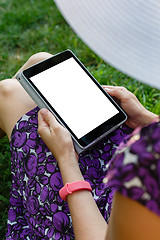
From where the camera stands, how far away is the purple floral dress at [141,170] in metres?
0.50

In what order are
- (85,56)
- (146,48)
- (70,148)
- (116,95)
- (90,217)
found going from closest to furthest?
(146,48), (90,217), (70,148), (116,95), (85,56)

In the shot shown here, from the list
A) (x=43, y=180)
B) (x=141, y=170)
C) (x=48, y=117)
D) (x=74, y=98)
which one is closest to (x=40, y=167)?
(x=43, y=180)

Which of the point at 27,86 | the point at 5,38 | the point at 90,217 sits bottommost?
the point at 90,217

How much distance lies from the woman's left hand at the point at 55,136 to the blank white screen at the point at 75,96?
2.2 inches

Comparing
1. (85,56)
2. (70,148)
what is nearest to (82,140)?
(70,148)

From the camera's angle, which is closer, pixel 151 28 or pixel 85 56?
pixel 151 28

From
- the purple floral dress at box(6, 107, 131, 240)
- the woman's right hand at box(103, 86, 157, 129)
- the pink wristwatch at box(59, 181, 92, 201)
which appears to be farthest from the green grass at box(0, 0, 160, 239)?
the pink wristwatch at box(59, 181, 92, 201)

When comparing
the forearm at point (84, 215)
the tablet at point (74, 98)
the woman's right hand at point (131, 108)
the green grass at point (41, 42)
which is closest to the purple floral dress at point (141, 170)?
the forearm at point (84, 215)

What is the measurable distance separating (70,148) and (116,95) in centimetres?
29

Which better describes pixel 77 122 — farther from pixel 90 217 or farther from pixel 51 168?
pixel 90 217

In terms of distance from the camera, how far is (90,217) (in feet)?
2.80

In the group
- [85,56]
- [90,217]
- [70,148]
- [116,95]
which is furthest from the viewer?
[85,56]

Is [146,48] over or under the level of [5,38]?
under

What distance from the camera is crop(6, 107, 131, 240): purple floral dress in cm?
97
